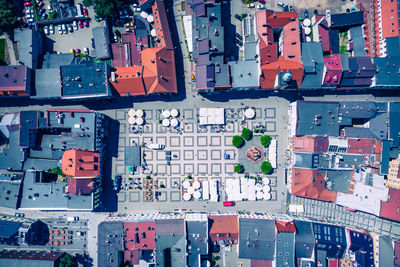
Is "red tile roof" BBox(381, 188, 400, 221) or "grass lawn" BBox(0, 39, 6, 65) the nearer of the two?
"red tile roof" BBox(381, 188, 400, 221)

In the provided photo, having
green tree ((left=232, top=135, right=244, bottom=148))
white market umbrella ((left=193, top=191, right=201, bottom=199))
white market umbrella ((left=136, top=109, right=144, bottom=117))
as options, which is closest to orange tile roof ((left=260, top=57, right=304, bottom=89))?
green tree ((left=232, top=135, right=244, bottom=148))

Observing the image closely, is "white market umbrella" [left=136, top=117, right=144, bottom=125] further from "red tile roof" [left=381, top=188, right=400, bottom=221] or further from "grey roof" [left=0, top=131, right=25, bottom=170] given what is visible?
"red tile roof" [left=381, top=188, right=400, bottom=221]

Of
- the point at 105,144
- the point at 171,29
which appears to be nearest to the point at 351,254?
the point at 105,144

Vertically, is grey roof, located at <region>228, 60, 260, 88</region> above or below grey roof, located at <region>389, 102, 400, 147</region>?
above

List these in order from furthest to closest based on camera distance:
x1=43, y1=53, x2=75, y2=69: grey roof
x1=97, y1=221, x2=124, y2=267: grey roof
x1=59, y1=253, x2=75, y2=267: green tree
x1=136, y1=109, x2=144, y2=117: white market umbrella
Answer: x1=136, y1=109, x2=144, y2=117: white market umbrella
x1=43, y1=53, x2=75, y2=69: grey roof
x1=59, y1=253, x2=75, y2=267: green tree
x1=97, y1=221, x2=124, y2=267: grey roof

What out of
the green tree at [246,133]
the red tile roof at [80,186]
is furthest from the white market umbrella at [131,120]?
the green tree at [246,133]

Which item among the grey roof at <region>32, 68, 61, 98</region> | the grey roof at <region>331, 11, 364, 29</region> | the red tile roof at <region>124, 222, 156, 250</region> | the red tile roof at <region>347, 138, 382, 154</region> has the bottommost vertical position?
the red tile roof at <region>124, 222, 156, 250</region>

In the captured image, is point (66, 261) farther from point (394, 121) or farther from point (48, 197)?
point (394, 121)
